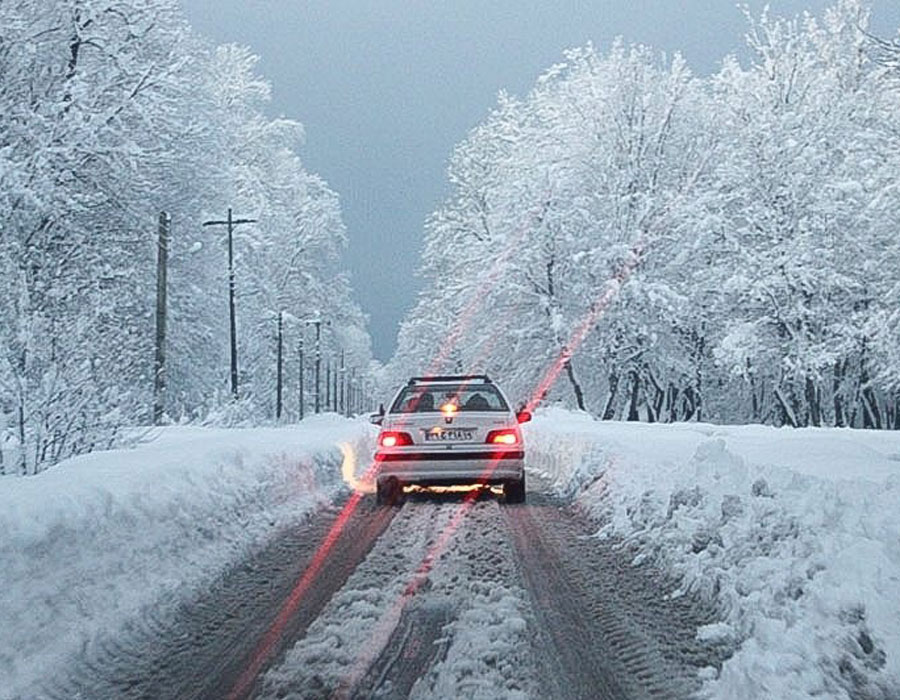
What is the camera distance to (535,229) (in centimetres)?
3531

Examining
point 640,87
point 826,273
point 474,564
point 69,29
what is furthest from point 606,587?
point 640,87

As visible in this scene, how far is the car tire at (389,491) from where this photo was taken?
1230cm

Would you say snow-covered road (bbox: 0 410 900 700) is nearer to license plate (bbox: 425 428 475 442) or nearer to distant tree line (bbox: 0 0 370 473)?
distant tree line (bbox: 0 0 370 473)

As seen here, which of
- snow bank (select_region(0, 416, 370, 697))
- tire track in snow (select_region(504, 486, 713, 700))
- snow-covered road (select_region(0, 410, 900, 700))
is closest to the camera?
snow-covered road (select_region(0, 410, 900, 700))

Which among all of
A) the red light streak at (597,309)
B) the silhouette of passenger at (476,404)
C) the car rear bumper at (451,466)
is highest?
the red light streak at (597,309)

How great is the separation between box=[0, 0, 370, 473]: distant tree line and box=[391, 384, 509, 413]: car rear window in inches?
152

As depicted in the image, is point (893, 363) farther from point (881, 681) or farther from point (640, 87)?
point (881, 681)

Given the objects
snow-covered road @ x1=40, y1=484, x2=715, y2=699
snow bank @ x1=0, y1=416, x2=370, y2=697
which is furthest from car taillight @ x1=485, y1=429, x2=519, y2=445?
snow-covered road @ x1=40, y1=484, x2=715, y2=699

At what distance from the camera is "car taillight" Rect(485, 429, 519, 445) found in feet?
40.1

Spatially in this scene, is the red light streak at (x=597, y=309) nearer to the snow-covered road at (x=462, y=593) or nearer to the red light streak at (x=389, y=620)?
the snow-covered road at (x=462, y=593)

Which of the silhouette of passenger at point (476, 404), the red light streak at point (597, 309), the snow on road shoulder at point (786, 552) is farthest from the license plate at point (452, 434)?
the red light streak at point (597, 309)

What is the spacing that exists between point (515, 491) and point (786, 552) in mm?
6988

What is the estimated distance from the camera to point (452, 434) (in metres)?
12.2

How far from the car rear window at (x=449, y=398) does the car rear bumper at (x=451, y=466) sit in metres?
0.79
